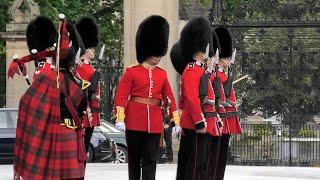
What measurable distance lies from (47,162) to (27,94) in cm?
66

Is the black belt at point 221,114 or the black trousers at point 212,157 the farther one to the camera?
the black trousers at point 212,157

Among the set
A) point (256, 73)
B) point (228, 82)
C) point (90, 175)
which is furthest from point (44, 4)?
point (228, 82)

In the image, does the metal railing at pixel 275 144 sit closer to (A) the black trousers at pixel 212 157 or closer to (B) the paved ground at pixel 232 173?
(B) the paved ground at pixel 232 173

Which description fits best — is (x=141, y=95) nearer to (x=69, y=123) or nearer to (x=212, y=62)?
(x=212, y=62)

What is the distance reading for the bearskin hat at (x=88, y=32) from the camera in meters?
11.6

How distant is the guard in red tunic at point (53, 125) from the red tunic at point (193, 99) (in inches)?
61.2

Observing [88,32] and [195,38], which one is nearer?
[195,38]

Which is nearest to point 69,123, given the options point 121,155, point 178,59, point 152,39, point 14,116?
point 152,39

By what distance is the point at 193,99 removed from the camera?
988 cm

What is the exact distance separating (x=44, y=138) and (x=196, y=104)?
207cm

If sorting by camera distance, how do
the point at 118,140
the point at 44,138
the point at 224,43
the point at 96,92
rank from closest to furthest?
the point at 44,138
the point at 96,92
the point at 224,43
the point at 118,140

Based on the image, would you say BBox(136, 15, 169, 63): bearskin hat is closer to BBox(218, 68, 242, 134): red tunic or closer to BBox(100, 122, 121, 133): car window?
BBox(218, 68, 242, 134): red tunic

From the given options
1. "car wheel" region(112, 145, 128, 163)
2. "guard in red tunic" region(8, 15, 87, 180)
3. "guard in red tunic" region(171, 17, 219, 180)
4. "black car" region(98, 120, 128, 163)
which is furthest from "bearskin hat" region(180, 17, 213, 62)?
"black car" region(98, 120, 128, 163)

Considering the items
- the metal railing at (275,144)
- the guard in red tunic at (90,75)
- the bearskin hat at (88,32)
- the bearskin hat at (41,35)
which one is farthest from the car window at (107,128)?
the bearskin hat at (41,35)
